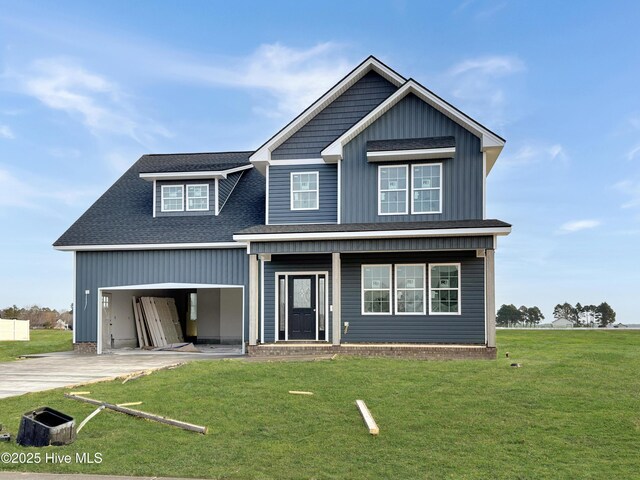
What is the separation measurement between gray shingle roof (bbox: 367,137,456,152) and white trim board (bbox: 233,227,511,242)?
2.89m

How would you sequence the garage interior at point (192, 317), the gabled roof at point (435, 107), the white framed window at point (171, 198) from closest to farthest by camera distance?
the gabled roof at point (435, 107), the garage interior at point (192, 317), the white framed window at point (171, 198)

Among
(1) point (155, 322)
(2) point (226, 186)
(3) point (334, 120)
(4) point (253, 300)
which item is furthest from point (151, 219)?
(3) point (334, 120)

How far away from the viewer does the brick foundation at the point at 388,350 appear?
55.0 ft

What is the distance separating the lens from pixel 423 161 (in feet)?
60.1

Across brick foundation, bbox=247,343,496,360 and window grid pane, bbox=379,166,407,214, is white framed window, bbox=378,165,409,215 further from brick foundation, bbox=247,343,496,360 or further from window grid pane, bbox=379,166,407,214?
brick foundation, bbox=247,343,496,360

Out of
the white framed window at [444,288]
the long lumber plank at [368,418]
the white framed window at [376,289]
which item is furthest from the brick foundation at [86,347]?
the long lumber plank at [368,418]

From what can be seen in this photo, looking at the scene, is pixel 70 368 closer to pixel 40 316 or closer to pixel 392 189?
pixel 392 189

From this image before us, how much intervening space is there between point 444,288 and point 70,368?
1081 centimetres

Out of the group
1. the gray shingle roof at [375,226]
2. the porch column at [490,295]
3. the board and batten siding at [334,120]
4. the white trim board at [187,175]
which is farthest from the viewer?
the white trim board at [187,175]

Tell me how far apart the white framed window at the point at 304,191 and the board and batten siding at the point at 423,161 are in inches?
38.8

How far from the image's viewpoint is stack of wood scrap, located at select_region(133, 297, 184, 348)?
23203 millimetres

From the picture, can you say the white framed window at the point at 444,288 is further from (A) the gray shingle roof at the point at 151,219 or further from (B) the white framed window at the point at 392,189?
(A) the gray shingle roof at the point at 151,219

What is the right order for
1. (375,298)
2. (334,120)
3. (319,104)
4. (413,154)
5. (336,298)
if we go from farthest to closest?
(334,120) → (319,104) → (375,298) → (413,154) → (336,298)

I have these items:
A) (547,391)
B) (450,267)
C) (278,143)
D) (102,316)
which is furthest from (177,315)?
(547,391)
